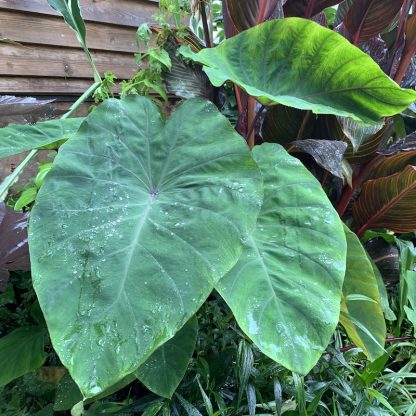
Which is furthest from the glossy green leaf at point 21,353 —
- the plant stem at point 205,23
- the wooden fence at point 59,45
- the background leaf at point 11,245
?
the wooden fence at point 59,45

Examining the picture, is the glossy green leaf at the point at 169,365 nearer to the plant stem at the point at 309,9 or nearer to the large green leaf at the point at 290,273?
the large green leaf at the point at 290,273

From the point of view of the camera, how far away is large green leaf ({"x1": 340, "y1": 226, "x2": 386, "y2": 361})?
98 cm

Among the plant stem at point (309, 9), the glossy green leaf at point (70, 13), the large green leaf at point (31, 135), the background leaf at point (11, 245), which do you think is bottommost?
the background leaf at point (11, 245)

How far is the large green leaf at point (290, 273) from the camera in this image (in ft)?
2.10

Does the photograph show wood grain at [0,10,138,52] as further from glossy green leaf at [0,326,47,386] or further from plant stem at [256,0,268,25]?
glossy green leaf at [0,326,47,386]

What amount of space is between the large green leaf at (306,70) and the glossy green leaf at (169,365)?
52 centimetres

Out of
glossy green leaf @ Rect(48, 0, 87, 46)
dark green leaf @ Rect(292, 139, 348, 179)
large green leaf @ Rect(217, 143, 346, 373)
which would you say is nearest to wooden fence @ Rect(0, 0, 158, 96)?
glossy green leaf @ Rect(48, 0, 87, 46)

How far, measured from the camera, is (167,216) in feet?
2.47

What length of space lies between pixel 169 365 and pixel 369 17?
1.31 metres

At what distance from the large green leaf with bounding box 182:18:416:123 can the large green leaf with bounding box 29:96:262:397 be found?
0.41 feet

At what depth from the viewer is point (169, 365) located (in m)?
0.81

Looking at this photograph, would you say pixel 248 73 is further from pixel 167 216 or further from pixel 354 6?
pixel 354 6

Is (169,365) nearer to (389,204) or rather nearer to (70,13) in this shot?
(389,204)

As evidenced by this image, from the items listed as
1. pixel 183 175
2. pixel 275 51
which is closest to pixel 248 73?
pixel 275 51
